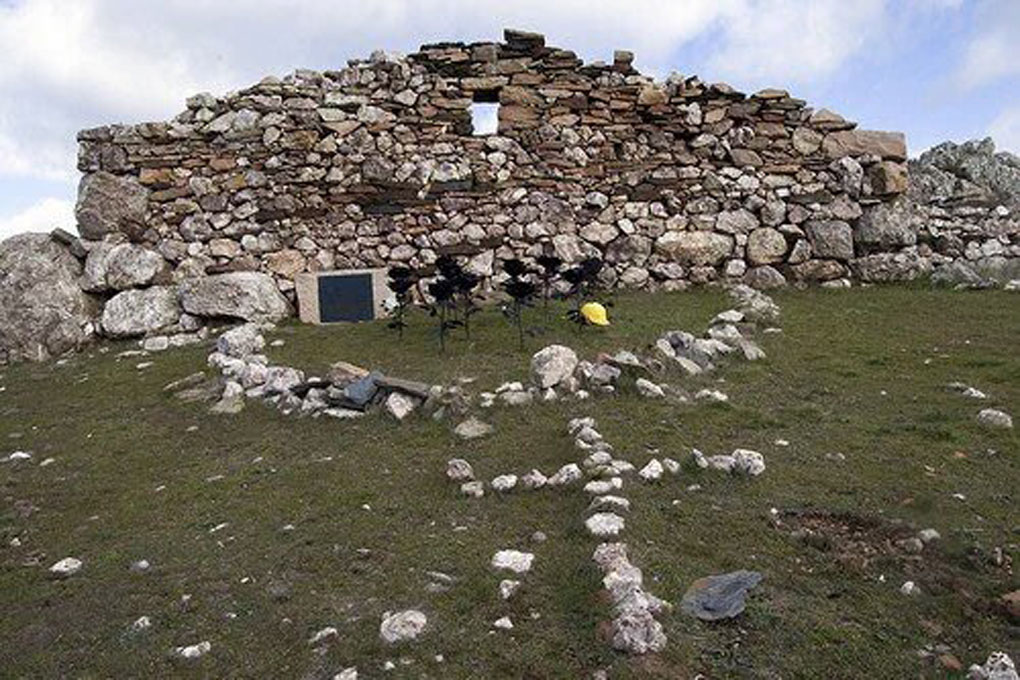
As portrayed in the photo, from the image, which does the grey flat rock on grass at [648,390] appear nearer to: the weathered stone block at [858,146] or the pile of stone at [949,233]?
the pile of stone at [949,233]

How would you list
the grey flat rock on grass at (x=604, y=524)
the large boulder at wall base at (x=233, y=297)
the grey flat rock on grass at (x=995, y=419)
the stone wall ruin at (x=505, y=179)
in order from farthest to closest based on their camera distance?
the stone wall ruin at (x=505, y=179), the large boulder at wall base at (x=233, y=297), the grey flat rock on grass at (x=995, y=419), the grey flat rock on grass at (x=604, y=524)

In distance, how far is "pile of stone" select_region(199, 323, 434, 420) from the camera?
8.04m

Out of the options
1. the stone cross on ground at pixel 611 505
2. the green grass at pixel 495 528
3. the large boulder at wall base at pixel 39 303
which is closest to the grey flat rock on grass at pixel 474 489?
the stone cross on ground at pixel 611 505

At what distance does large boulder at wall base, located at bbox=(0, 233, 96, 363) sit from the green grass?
2872 millimetres

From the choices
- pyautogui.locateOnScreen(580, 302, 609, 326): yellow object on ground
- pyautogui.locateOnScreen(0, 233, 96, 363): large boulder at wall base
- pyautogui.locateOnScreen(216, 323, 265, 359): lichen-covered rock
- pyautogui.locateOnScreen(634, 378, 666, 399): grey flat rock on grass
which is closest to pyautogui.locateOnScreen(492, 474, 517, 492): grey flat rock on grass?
pyautogui.locateOnScreen(634, 378, 666, 399): grey flat rock on grass

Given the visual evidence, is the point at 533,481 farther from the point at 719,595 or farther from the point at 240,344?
the point at 240,344

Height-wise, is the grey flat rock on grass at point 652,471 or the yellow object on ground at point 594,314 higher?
the yellow object on ground at point 594,314

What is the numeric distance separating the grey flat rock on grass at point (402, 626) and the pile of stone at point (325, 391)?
362 cm

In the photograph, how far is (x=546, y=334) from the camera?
10.7 metres

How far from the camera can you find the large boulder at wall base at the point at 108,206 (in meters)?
13.5

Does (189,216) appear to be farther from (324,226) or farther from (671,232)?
(671,232)

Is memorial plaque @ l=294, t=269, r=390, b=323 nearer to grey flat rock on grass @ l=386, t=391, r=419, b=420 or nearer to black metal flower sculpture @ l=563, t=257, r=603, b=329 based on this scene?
black metal flower sculpture @ l=563, t=257, r=603, b=329

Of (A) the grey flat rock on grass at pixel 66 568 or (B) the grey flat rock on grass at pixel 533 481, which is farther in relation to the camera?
(B) the grey flat rock on grass at pixel 533 481

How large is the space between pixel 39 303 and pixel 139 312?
4.75 feet
